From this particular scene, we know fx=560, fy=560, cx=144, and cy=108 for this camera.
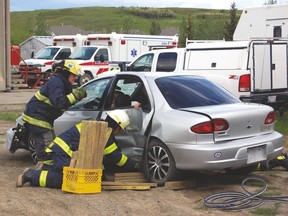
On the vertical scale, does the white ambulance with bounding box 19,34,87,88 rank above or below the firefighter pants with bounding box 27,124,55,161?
above

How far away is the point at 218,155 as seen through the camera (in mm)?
6422

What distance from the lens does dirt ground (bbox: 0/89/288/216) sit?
587 centimetres

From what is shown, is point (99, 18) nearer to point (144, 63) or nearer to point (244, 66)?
point (144, 63)

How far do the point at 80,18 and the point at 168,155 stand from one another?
119 m

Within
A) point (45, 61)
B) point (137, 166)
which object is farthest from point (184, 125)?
point (45, 61)

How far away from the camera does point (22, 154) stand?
31.3ft

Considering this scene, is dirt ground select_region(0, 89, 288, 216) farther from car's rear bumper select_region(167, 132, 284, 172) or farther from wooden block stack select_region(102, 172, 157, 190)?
car's rear bumper select_region(167, 132, 284, 172)

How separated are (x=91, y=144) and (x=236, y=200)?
178 centimetres

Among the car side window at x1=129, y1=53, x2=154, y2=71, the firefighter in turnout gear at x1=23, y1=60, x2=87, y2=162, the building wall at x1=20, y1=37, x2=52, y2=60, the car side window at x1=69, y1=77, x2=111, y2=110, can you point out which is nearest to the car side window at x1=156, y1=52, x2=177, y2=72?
the car side window at x1=129, y1=53, x2=154, y2=71

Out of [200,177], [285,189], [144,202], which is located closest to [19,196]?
[144,202]

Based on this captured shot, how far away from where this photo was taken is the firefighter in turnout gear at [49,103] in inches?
293

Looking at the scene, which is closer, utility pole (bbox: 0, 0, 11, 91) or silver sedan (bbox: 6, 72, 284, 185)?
silver sedan (bbox: 6, 72, 284, 185)

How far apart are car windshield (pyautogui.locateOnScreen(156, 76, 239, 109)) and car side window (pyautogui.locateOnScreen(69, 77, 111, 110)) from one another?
97cm

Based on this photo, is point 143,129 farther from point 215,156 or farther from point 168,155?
point 215,156
